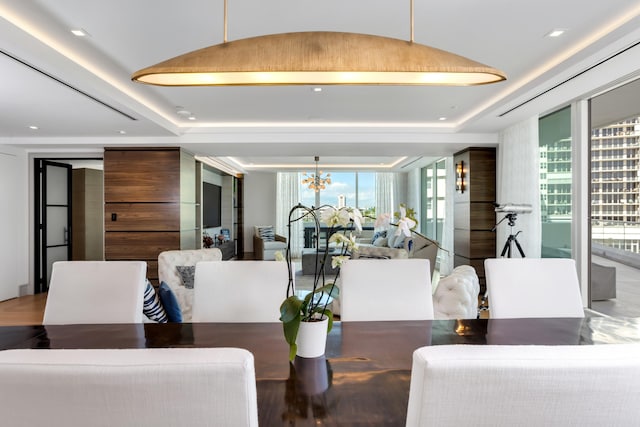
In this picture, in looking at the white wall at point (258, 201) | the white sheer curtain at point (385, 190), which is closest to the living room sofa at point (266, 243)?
the white wall at point (258, 201)

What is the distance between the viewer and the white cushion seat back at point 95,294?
2.01 meters

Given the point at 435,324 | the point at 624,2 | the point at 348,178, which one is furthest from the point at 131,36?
the point at 348,178

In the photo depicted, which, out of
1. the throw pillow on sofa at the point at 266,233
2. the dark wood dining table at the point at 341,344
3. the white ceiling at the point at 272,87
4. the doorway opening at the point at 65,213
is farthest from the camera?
the throw pillow on sofa at the point at 266,233

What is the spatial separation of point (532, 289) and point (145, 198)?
17.4ft

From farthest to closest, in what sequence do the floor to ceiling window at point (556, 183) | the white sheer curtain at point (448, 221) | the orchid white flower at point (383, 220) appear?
the white sheer curtain at point (448, 221)
the floor to ceiling window at point (556, 183)
the orchid white flower at point (383, 220)

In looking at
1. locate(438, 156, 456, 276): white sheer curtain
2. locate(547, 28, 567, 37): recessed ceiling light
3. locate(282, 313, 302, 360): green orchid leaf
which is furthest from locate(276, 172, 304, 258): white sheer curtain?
locate(282, 313, 302, 360): green orchid leaf

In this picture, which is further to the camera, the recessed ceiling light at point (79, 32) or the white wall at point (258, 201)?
the white wall at point (258, 201)

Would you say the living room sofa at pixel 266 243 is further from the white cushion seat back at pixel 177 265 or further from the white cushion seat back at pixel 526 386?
the white cushion seat back at pixel 526 386

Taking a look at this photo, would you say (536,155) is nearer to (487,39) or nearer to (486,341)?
(487,39)

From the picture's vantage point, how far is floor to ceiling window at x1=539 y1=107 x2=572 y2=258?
4184 millimetres

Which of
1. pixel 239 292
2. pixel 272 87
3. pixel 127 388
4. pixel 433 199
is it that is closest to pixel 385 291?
pixel 239 292

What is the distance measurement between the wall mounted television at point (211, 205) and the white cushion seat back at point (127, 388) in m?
8.40

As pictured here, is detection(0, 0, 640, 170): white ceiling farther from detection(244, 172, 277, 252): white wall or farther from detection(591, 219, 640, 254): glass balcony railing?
detection(244, 172, 277, 252): white wall

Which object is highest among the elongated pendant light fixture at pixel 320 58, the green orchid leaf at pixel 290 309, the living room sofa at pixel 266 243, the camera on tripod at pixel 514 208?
the elongated pendant light fixture at pixel 320 58
